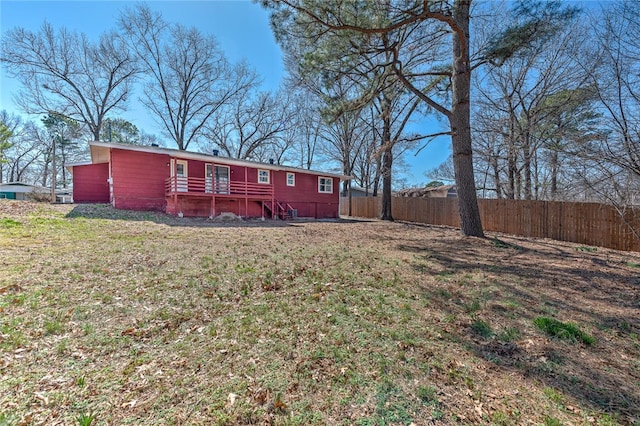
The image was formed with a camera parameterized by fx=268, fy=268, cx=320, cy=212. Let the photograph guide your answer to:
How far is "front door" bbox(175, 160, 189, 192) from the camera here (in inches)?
509

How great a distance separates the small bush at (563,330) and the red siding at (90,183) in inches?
789

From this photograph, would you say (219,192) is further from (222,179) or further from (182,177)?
(182,177)

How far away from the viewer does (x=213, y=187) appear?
13.5 m

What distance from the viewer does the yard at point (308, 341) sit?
1.90 m

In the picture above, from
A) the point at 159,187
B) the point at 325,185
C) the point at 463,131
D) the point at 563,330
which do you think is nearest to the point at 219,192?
the point at 159,187

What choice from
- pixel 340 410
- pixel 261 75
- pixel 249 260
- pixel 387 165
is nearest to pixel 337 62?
pixel 249 260

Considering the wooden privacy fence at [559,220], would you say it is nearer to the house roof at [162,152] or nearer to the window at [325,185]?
the window at [325,185]

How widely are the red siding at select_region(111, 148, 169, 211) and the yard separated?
8.06 meters

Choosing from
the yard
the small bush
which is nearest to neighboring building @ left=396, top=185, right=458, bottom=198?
the yard

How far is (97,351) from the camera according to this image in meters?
2.49

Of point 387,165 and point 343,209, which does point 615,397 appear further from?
point 343,209

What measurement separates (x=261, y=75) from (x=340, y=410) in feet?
89.0

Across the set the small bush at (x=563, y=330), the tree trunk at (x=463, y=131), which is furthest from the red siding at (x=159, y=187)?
the small bush at (x=563, y=330)

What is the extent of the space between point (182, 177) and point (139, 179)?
2220 mm
